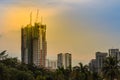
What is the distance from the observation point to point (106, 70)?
85.7 metres

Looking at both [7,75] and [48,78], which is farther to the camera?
[48,78]

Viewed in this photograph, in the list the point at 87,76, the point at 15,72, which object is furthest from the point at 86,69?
the point at 15,72

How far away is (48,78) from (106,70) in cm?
2892

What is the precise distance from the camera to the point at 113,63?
279 ft

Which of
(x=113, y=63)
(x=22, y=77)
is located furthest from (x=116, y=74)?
(x=22, y=77)

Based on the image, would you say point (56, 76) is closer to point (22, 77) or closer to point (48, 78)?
point (48, 78)

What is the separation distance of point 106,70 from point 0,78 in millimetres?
21311

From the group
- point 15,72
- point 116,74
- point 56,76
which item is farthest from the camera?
point 56,76

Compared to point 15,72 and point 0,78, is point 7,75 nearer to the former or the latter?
point 0,78

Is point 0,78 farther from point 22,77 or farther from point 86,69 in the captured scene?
point 86,69

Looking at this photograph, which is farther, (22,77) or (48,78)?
(48,78)

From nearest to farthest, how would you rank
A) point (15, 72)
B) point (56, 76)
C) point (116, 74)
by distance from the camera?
1. point (116, 74)
2. point (15, 72)
3. point (56, 76)

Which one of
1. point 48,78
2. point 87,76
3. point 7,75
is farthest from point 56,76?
point 7,75

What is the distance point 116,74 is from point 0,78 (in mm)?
22975
